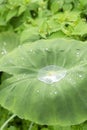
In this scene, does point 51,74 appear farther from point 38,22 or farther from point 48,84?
point 38,22

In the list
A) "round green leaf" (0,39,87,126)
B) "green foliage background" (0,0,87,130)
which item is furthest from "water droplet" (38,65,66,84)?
"green foliage background" (0,0,87,130)

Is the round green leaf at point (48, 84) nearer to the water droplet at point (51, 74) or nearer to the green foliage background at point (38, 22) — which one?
the water droplet at point (51, 74)

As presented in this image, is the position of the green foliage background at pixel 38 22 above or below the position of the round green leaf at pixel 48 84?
below

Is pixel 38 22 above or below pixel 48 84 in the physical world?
below

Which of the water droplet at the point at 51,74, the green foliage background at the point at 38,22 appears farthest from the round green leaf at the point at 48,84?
the green foliage background at the point at 38,22

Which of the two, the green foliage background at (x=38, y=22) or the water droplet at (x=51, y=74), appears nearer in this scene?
the water droplet at (x=51, y=74)

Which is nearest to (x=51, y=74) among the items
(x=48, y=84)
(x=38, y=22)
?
(x=48, y=84)

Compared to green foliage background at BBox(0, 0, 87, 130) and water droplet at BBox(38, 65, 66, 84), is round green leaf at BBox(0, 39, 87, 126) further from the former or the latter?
green foliage background at BBox(0, 0, 87, 130)

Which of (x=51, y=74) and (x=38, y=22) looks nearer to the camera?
(x=51, y=74)
